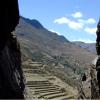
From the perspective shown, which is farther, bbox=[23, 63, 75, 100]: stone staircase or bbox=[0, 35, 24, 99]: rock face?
bbox=[23, 63, 75, 100]: stone staircase

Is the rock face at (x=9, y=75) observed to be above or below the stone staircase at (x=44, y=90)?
above

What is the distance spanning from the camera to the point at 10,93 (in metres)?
20.0

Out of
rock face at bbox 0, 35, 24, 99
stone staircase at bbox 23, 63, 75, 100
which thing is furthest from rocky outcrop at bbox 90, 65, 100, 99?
stone staircase at bbox 23, 63, 75, 100

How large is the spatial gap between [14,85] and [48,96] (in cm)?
5184

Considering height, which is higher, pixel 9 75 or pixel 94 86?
pixel 9 75

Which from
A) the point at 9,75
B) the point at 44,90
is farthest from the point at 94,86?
the point at 44,90

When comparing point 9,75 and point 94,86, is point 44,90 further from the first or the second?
point 94,86

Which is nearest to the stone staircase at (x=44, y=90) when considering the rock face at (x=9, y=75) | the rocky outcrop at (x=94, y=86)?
the rock face at (x=9, y=75)

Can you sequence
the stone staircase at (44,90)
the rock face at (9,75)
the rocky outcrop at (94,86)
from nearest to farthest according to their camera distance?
1. the rocky outcrop at (94,86)
2. the rock face at (9,75)
3. the stone staircase at (44,90)

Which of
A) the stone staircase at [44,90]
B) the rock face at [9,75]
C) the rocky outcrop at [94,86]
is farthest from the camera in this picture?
the stone staircase at [44,90]

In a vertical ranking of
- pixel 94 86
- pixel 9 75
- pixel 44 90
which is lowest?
pixel 44 90

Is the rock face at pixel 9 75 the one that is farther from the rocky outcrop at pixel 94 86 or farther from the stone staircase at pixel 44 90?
the stone staircase at pixel 44 90

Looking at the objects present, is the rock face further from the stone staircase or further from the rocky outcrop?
the stone staircase

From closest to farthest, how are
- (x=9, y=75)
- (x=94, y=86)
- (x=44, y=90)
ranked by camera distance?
1. (x=94, y=86)
2. (x=9, y=75)
3. (x=44, y=90)
